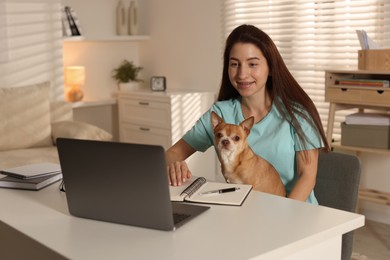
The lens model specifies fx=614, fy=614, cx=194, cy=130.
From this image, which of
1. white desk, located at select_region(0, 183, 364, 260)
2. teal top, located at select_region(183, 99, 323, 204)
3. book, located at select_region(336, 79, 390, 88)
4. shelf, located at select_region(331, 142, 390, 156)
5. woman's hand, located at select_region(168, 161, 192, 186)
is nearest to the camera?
white desk, located at select_region(0, 183, 364, 260)

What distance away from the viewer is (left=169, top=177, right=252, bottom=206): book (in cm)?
161

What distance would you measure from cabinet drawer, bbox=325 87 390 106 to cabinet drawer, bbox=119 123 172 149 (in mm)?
1534

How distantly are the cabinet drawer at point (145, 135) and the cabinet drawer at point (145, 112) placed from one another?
0.04m

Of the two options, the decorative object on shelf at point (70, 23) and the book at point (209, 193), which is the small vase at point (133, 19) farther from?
the book at point (209, 193)

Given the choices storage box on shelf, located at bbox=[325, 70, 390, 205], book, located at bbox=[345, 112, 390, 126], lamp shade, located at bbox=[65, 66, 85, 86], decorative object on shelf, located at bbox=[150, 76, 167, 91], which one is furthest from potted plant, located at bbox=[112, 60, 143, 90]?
book, located at bbox=[345, 112, 390, 126]

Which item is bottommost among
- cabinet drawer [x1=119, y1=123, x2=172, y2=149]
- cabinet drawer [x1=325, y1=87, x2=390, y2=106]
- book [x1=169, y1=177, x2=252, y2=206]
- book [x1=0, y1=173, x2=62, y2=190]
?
cabinet drawer [x1=119, y1=123, x2=172, y2=149]

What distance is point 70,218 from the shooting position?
152 centimetres

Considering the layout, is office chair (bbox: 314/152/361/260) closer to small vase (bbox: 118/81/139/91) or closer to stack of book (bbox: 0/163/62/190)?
stack of book (bbox: 0/163/62/190)

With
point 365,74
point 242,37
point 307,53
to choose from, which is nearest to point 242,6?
point 307,53

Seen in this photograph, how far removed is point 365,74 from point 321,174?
1593mm

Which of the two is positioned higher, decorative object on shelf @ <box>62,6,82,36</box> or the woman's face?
decorative object on shelf @ <box>62,6,82,36</box>

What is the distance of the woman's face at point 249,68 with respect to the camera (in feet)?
6.57

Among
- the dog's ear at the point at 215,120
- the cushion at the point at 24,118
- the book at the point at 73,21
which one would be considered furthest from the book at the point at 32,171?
the book at the point at 73,21

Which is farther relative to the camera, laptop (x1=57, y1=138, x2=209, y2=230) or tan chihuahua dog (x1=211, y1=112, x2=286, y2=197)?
tan chihuahua dog (x1=211, y1=112, x2=286, y2=197)
